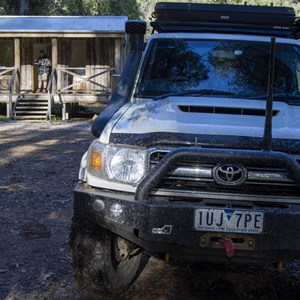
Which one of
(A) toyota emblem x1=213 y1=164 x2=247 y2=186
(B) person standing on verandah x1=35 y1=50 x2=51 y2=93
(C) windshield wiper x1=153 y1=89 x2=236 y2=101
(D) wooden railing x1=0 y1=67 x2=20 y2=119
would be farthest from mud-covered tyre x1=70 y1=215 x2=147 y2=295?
(B) person standing on verandah x1=35 y1=50 x2=51 y2=93

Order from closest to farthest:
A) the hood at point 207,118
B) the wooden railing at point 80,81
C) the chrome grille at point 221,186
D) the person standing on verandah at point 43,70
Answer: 1. the chrome grille at point 221,186
2. the hood at point 207,118
3. the wooden railing at point 80,81
4. the person standing on verandah at point 43,70

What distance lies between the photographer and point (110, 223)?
3.13 meters

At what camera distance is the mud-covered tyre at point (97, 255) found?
3.47 m

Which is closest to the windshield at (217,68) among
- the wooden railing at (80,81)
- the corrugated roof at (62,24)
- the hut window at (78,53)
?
the wooden railing at (80,81)

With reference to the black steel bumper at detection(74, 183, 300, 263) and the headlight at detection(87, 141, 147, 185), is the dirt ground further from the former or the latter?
the headlight at detection(87, 141, 147, 185)

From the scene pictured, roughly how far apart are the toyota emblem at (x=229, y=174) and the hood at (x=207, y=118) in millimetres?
231

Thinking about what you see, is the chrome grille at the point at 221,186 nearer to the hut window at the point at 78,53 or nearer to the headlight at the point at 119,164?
the headlight at the point at 119,164

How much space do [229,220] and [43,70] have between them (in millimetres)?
19423

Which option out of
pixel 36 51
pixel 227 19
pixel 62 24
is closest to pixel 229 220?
pixel 227 19

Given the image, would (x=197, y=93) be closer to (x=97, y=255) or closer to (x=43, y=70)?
(x=97, y=255)

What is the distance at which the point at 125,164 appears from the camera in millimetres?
3191

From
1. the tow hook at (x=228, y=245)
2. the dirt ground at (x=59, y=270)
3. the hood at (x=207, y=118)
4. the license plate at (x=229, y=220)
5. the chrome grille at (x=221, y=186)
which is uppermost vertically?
the hood at (x=207, y=118)

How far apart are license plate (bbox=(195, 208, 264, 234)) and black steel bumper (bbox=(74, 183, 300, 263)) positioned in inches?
1.5

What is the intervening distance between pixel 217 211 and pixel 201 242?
0.22m
